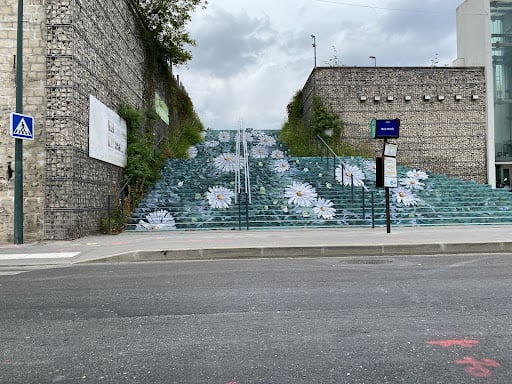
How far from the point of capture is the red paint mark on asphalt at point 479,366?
3.55m

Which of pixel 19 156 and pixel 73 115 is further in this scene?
pixel 73 115

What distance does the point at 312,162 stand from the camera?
2177cm

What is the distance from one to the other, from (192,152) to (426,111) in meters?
12.2

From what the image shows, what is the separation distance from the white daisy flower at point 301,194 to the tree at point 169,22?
9971mm

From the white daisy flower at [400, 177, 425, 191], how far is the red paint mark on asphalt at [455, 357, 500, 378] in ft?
53.7

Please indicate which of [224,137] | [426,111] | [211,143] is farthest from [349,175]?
[224,137]

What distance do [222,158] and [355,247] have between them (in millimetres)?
12809

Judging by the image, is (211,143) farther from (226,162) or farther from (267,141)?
(226,162)

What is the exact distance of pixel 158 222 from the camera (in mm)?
16016

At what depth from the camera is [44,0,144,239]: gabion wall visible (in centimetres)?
1288

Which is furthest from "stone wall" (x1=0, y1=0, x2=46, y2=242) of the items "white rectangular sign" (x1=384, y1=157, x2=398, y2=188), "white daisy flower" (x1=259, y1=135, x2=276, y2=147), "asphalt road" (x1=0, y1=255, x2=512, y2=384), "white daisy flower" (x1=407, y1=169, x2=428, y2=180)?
"white daisy flower" (x1=407, y1=169, x2=428, y2=180)

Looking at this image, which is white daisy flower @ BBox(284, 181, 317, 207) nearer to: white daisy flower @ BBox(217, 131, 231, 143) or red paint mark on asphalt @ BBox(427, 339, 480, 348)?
white daisy flower @ BBox(217, 131, 231, 143)

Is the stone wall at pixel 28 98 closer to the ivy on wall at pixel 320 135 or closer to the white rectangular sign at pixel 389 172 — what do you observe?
the white rectangular sign at pixel 389 172

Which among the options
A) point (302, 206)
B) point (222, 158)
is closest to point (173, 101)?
point (222, 158)
